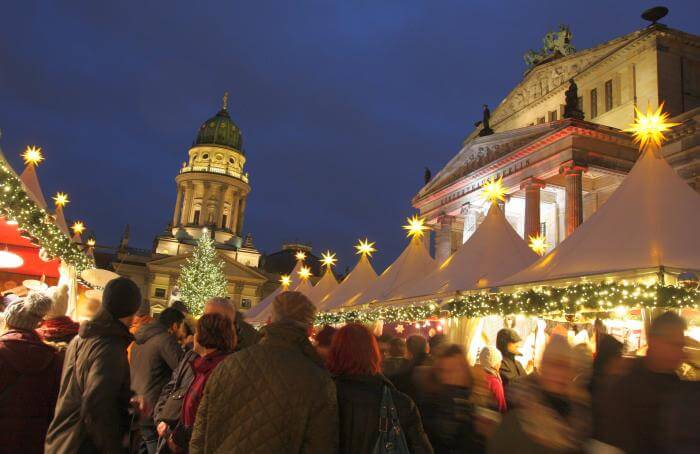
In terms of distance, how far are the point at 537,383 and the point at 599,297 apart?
22.5 feet

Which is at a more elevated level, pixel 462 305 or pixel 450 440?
pixel 462 305

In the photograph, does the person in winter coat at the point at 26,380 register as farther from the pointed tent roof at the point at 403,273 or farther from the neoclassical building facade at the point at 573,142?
the neoclassical building facade at the point at 573,142

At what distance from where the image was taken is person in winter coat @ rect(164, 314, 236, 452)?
12.7ft

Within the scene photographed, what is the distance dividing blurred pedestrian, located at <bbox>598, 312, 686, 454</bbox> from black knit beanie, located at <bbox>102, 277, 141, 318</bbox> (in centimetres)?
334

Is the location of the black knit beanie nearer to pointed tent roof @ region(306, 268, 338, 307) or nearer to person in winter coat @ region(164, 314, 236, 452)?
person in winter coat @ region(164, 314, 236, 452)

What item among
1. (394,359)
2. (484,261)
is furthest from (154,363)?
(484,261)

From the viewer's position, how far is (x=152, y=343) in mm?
4887

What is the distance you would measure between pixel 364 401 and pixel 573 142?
24745mm

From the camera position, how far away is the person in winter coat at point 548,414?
3164 mm

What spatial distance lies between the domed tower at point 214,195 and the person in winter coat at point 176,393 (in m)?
69.8

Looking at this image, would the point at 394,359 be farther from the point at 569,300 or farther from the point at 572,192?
the point at 572,192

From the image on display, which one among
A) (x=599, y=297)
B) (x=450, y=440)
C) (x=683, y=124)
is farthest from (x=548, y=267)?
(x=683, y=124)

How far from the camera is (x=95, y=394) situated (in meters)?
3.77

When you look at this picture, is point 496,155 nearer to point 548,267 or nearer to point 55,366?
point 548,267
